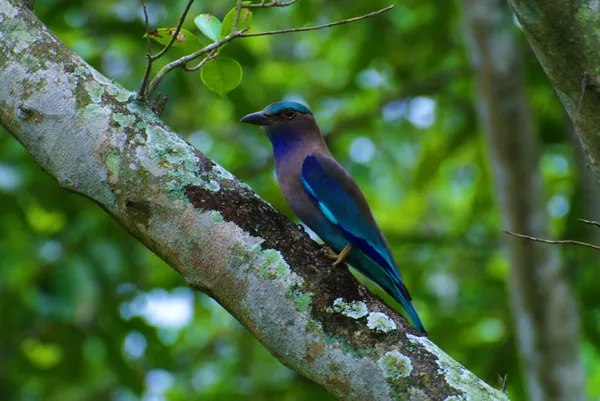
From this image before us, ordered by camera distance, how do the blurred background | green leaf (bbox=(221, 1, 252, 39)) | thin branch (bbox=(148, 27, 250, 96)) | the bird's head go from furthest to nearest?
the blurred background, the bird's head, green leaf (bbox=(221, 1, 252, 39)), thin branch (bbox=(148, 27, 250, 96))

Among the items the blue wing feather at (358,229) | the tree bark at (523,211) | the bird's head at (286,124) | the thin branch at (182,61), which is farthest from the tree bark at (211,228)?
the tree bark at (523,211)

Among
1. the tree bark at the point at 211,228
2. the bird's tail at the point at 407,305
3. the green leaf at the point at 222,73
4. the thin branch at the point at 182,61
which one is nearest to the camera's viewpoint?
the tree bark at the point at 211,228

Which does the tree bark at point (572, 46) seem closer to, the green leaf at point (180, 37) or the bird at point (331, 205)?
the green leaf at point (180, 37)

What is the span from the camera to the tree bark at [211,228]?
1948 millimetres

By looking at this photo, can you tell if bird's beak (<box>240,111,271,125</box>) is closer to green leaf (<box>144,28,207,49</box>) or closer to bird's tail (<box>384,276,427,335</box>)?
bird's tail (<box>384,276,427,335</box>)

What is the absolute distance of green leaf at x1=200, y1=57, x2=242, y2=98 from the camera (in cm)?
255

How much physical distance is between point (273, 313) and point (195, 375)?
5.74 m

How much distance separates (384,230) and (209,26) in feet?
10.9

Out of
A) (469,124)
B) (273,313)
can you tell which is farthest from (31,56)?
(469,124)

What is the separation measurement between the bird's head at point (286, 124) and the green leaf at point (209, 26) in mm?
1082

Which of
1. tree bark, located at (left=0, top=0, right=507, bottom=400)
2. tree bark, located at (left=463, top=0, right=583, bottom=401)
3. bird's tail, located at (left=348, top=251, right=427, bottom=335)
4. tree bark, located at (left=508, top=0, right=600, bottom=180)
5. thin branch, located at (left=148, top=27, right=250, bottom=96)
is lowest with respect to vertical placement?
tree bark, located at (left=0, top=0, right=507, bottom=400)

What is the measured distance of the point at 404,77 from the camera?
19.6 feet

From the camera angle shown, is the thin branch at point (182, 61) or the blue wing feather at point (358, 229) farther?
the blue wing feather at point (358, 229)

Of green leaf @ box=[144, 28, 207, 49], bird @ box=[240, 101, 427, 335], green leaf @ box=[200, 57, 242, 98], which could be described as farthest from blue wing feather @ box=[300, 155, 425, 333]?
green leaf @ box=[144, 28, 207, 49]
